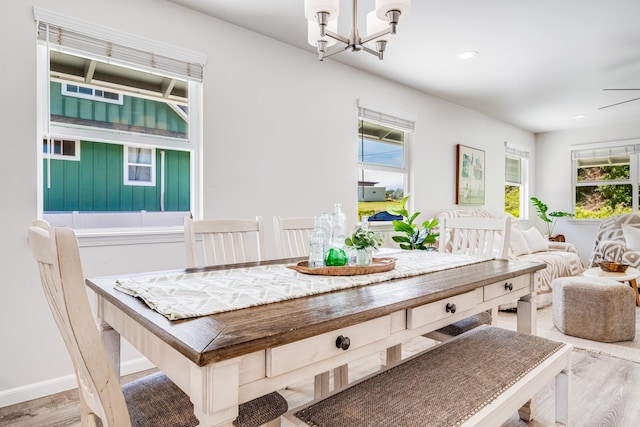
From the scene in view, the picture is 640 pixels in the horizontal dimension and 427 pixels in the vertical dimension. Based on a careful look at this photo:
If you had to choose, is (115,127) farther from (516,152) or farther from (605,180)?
(605,180)

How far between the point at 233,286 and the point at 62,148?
1706 mm

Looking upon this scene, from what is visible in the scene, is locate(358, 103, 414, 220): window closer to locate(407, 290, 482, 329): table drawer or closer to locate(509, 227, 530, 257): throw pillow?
locate(509, 227, 530, 257): throw pillow

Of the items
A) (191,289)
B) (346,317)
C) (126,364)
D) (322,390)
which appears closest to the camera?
(346,317)

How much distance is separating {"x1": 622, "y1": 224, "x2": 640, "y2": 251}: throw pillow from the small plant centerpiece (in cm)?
431

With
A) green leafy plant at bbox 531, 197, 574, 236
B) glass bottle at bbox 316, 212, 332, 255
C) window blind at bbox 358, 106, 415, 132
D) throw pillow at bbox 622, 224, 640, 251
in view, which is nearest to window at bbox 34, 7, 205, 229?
glass bottle at bbox 316, 212, 332, 255

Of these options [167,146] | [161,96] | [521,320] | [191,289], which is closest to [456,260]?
[521,320]

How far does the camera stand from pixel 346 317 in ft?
3.19

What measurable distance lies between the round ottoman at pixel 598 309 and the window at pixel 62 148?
3.69 metres

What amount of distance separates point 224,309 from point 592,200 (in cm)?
714

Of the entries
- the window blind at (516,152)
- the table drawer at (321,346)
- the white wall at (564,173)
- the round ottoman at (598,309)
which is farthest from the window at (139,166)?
the white wall at (564,173)

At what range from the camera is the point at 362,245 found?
1618 mm

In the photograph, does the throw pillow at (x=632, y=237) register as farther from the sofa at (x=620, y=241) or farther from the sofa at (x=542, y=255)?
the sofa at (x=542, y=255)

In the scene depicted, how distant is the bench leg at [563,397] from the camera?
1.55 meters

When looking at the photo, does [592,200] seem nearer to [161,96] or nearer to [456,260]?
[456,260]
